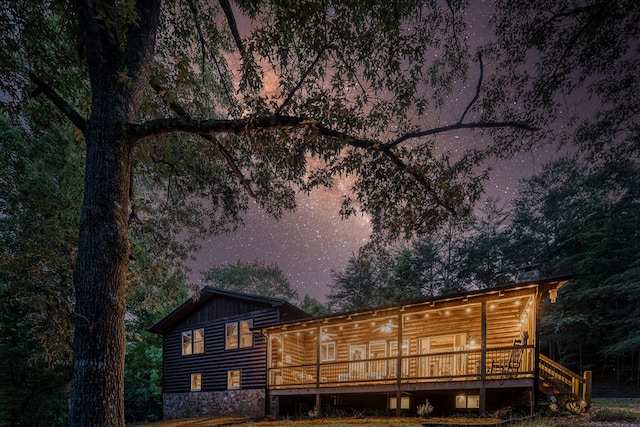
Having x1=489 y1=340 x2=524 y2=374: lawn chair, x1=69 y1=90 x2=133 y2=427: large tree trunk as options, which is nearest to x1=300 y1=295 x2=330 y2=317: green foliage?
x1=489 y1=340 x2=524 y2=374: lawn chair

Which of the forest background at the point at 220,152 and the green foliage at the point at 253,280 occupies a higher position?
the forest background at the point at 220,152

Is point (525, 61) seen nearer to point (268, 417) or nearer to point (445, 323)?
point (445, 323)

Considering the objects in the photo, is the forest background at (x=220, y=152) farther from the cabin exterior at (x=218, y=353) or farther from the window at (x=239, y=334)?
the window at (x=239, y=334)

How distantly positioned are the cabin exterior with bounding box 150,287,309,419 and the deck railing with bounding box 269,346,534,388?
2228 millimetres

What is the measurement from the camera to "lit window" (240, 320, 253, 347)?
66.2 feet

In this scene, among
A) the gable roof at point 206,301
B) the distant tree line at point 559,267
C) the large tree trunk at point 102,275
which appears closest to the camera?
the large tree trunk at point 102,275

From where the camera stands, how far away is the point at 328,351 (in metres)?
19.2

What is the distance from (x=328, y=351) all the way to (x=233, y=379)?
18.5 ft

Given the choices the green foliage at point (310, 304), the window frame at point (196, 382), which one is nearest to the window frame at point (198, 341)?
the window frame at point (196, 382)

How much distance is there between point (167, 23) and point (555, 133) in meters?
8.90

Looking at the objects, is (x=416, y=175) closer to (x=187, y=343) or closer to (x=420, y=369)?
(x=420, y=369)

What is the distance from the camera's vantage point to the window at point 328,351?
19.0 meters

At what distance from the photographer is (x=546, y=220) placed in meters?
33.0

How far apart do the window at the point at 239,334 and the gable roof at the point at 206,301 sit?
1.42 m
